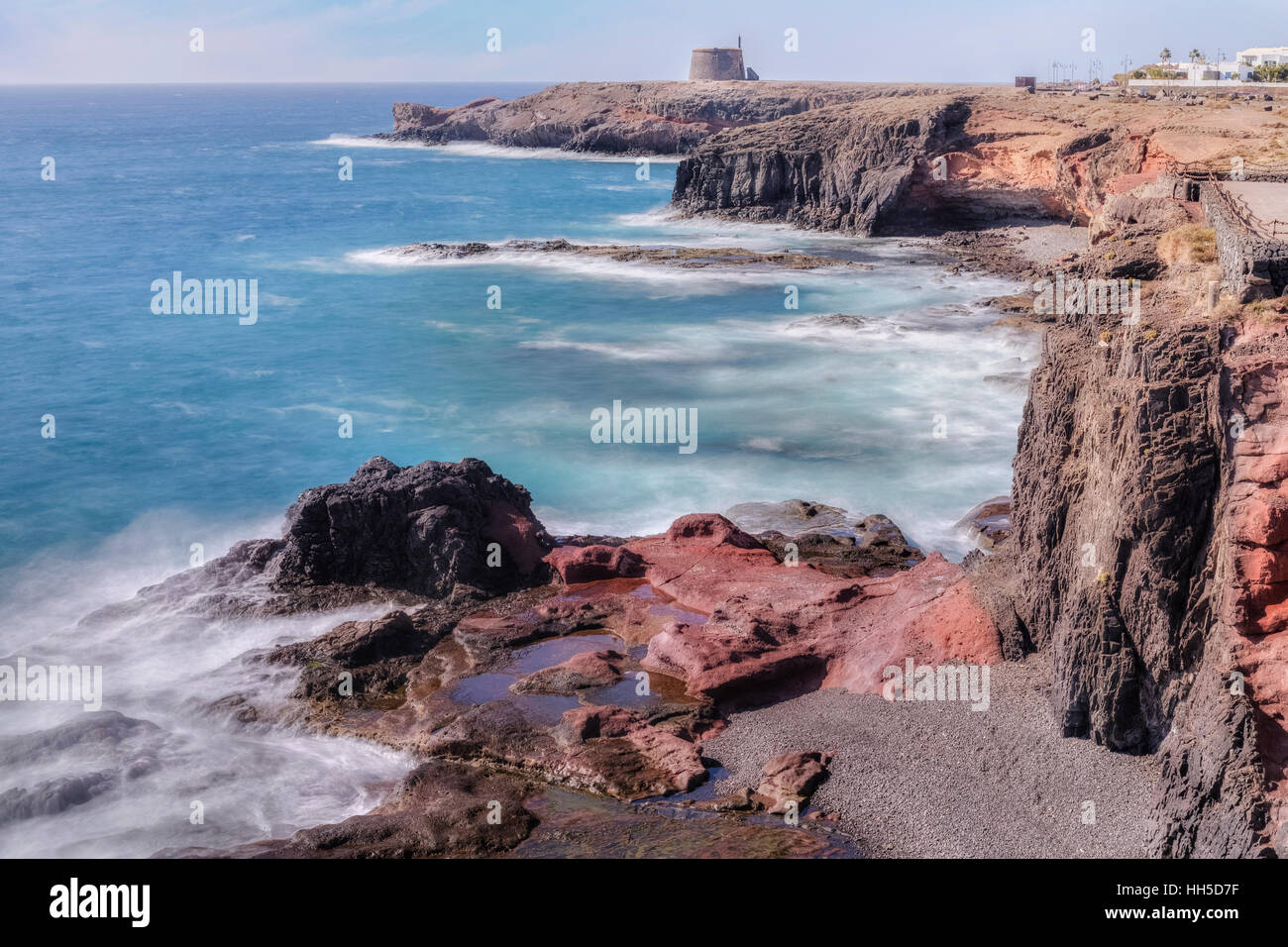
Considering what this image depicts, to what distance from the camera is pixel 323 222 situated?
8219 cm

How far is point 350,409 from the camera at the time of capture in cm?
4119

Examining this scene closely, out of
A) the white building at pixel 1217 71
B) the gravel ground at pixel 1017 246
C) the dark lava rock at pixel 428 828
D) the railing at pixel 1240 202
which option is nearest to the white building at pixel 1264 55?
the white building at pixel 1217 71

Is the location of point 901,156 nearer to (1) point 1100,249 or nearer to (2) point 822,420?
(2) point 822,420

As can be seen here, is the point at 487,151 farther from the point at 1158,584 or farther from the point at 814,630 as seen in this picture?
the point at 1158,584

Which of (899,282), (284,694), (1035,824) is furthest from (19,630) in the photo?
(899,282)

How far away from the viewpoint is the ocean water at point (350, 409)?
63.9ft

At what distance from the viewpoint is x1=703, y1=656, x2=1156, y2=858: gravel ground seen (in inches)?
567

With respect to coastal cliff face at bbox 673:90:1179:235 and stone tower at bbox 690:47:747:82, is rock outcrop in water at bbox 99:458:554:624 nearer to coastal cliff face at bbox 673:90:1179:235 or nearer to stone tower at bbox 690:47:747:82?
coastal cliff face at bbox 673:90:1179:235
